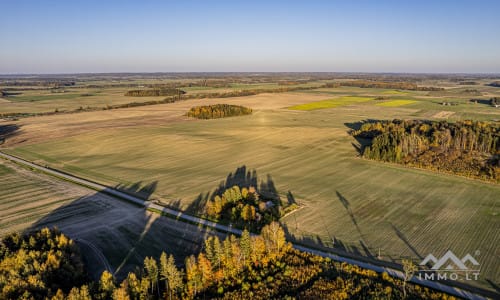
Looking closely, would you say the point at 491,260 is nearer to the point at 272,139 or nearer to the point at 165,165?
the point at 165,165

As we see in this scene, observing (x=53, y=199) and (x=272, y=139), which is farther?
(x=272, y=139)

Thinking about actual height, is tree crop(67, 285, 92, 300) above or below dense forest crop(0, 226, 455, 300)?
above

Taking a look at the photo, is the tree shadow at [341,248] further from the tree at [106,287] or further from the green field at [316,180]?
the tree at [106,287]

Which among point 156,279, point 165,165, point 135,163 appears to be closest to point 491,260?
point 156,279

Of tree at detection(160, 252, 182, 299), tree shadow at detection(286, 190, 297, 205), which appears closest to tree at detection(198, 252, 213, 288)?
tree at detection(160, 252, 182, 299)

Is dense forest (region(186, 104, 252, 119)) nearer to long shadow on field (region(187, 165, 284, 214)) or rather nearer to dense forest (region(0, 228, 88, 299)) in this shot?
long shadow on field (region(187, 165, 284, 214))

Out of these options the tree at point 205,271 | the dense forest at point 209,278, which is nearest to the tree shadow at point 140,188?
the dense forest at point 209,278
